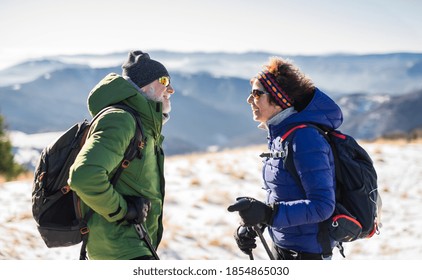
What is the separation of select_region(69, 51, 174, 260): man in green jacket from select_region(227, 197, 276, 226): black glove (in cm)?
58

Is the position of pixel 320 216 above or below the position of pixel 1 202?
above

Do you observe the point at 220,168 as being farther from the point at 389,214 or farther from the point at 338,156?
the point at 338,156

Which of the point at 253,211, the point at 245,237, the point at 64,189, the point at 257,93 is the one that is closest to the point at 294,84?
the point at 257,93

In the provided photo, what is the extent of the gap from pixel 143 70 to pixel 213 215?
592 centimetres

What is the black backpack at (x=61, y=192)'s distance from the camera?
2943 mm

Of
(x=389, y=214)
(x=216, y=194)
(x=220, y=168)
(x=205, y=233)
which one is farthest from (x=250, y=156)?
(x=205, y=233)

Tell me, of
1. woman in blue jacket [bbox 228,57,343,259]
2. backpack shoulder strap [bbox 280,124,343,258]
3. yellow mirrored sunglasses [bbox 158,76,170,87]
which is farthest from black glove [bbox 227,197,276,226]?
yellow mirrored sunglasses [bbox 158,76,170,87]

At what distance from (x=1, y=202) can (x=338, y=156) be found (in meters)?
7.56

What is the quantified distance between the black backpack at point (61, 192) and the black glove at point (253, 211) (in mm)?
688

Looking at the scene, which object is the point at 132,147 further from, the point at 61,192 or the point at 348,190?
the point at 348,190

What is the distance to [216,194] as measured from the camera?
9.98 m

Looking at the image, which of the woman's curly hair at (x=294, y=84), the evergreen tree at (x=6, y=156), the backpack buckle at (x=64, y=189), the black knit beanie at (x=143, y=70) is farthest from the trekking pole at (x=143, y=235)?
the evergreen tree at (x=6, y=156)

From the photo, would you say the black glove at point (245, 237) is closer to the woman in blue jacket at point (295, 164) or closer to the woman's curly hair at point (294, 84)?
the woman in blue jacket at point (295, 164)

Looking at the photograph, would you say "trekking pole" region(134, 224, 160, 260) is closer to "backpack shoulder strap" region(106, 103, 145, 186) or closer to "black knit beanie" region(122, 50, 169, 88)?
"backpack shoulder strap" region(106, 103, 145, 186)
